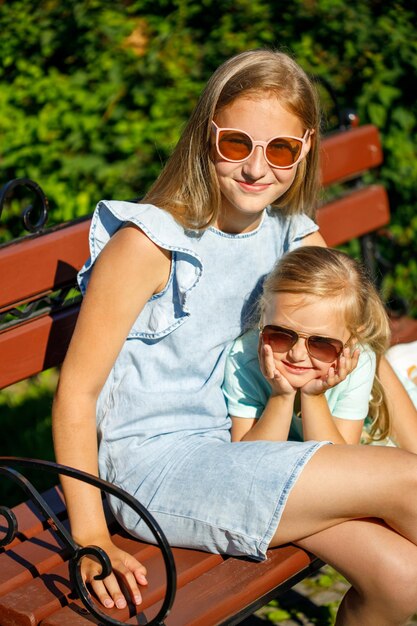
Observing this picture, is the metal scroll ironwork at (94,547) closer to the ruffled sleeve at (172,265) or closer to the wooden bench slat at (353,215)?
the ruffled sleeve at (172,265)

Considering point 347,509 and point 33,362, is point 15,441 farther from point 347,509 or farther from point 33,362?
point 347,509

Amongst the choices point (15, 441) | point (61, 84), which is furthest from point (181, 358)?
point (61, 84)

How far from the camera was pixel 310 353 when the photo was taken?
2602mm

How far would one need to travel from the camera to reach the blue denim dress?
7.98ft

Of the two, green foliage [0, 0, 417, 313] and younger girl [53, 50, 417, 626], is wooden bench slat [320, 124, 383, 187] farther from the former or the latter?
younger girl [53, 50, 417, 626]

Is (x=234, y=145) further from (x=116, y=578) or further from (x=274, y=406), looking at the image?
(x=116, y=578)

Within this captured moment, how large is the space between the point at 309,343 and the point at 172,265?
0.41 meters

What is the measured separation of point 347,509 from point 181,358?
2.05 ft

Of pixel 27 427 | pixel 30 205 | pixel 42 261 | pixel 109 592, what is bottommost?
pixel 27 427

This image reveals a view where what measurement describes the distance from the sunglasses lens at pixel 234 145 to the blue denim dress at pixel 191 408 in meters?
0.23

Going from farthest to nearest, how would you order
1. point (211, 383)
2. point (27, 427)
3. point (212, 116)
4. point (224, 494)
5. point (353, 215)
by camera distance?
point (27, 427)
point (353, 215)
point (211, 383)
point (212, 116)
point (224, 494)

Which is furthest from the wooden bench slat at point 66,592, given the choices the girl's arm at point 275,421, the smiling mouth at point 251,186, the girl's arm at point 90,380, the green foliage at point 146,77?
the green foliage at point 146,77

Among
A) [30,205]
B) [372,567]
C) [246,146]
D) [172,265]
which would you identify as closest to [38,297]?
[30,205]

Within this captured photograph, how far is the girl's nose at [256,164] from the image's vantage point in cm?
263
